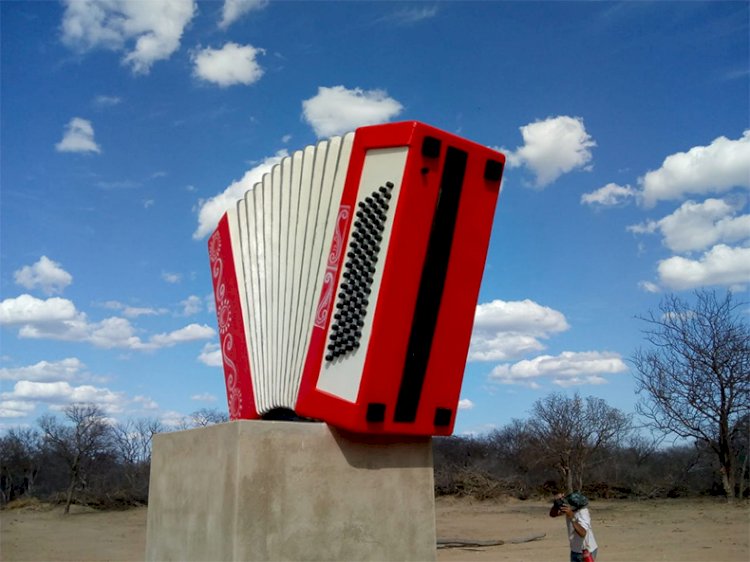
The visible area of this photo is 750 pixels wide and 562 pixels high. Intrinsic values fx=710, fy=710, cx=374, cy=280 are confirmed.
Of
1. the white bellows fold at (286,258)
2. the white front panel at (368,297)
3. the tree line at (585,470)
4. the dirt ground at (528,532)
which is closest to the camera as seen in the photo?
the white front panel at (368,297)

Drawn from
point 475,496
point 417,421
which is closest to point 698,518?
point 475,496

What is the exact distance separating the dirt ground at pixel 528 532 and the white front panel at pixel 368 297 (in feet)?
29.8

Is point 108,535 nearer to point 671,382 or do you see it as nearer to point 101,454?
point 671,382

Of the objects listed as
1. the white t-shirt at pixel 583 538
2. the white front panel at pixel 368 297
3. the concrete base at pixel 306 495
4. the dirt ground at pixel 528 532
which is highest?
the white front panel at pixel 368 297

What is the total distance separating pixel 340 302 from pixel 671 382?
18843mm

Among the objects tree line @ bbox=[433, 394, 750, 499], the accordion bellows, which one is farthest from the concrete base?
→ tree line @ bbox=[433, 394, 750, 499]

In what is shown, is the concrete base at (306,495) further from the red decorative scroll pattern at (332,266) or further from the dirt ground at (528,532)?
the dirt ground at (528,532)

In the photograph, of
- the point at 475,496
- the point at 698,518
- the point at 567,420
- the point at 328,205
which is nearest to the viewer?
the point at 328,205

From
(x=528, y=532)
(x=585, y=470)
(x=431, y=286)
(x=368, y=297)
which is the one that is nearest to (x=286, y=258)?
(x=368, y=297)

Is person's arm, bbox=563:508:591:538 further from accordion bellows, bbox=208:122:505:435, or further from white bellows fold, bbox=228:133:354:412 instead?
white bellows fold, bbox=228:133:354:412

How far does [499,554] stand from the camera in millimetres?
15102

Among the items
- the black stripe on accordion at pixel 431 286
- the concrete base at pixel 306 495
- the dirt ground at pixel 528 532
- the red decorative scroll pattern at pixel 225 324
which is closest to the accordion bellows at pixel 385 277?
the black stripe on accordion at pixel 431 286

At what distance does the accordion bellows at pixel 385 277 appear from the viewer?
5816 mm

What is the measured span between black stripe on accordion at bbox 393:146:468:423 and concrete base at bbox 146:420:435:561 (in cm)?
58
